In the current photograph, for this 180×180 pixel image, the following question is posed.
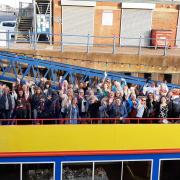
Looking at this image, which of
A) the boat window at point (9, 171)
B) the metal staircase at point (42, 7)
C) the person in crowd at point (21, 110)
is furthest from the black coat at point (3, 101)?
the metal staircase at point (42, 7)

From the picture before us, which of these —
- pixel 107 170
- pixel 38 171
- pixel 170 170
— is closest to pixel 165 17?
pixel 170 170

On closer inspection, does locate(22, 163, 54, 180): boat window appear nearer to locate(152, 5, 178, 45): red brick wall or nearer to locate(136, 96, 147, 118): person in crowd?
locate(136, 96, 147, 118): person in crowd

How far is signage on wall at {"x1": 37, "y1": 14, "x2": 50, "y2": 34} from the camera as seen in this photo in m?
20.7

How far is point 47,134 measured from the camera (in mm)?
6570

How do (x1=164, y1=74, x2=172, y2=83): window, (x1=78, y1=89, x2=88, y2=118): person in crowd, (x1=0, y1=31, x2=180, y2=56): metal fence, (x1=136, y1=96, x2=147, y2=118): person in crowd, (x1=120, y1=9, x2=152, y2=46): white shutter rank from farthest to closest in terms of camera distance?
(x1=120, y1=9, x2=152, y2=46): white shutter, (x1=0, y1=31, x2=180, y2=56): metal fence, (x1=164, y1=74, x2=172, y2=83): window, (x1=78, y1=89, x2=88, y2=118): person in crowd, (x1=136, y1=96, x2=147, y2=118): person in crowd

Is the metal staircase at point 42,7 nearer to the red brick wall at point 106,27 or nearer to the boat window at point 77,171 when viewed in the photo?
the red brick wall at point 106,27

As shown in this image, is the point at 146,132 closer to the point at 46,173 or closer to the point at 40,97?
the point at 46,173

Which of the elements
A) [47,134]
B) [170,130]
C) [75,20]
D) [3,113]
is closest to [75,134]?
[47,134]

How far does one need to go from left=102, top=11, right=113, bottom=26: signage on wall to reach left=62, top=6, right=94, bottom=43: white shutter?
27.7 inches

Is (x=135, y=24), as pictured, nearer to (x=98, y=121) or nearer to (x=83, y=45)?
(x=83, y=45)

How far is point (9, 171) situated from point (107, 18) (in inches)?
630

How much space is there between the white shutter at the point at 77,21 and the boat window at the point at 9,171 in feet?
50.1

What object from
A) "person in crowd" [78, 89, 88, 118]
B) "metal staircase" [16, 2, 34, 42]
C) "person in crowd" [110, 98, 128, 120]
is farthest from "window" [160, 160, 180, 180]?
"metal staircase" [16, 2, 34, 42]

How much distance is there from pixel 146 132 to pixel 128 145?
0.43 m
